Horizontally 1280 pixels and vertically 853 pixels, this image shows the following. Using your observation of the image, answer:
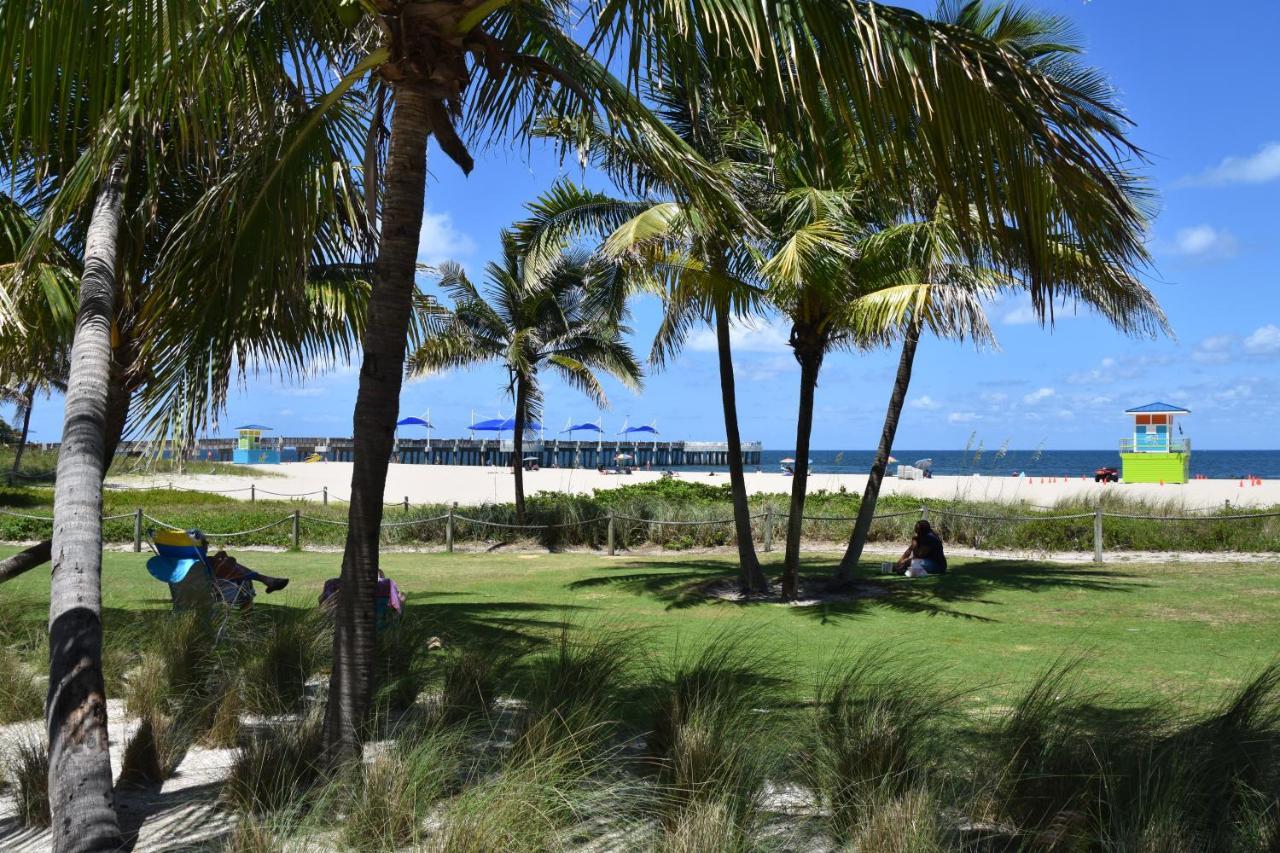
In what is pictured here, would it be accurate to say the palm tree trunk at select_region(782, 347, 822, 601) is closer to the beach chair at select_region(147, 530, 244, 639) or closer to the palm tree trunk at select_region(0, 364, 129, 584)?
the beach chair at select_region(147, 530, 244, 639)

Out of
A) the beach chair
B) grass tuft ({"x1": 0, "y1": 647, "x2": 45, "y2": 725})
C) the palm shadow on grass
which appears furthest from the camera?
the palm shadow on grass

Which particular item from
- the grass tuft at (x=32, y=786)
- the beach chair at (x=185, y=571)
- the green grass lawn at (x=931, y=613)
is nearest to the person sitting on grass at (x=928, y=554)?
the green grass lawn at (x=931, y=613)

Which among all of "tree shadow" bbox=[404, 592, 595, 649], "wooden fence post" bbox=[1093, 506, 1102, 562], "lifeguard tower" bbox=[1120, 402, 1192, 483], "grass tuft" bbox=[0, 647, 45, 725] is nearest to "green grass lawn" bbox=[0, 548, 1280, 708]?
"tree shadow" bbox=[404, 592, 595, 649]

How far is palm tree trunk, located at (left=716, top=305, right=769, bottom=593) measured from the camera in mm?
12727

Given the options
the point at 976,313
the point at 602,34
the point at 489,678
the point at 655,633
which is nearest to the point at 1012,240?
the point at 602,34

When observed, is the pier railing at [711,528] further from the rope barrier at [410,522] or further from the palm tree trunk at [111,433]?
the palm tree trunk at [111,433]

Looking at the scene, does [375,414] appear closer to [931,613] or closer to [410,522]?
[931,613]

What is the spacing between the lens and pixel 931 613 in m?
10.8

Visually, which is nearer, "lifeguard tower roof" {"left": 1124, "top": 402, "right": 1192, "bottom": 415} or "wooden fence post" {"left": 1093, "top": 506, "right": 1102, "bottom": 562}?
"wooden fence post" {"left": 1093, "top": 506, "right": 1102, "bottom": 562}

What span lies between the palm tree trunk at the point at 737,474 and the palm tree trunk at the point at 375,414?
7.74 m

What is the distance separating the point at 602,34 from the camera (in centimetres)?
402

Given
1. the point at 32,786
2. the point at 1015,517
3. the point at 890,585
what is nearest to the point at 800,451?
the point at 890,585

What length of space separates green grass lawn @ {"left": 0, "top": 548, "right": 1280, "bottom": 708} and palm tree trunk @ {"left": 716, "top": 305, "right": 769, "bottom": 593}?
0.86m

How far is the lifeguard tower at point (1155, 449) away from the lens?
127ft
